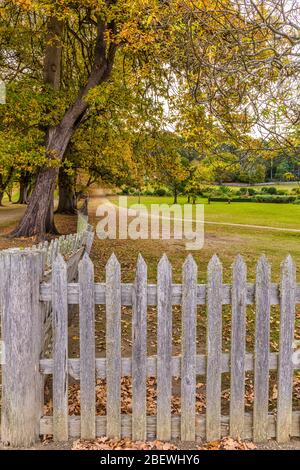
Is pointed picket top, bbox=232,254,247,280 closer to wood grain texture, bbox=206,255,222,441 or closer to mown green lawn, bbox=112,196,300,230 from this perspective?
wood grain texture, bbox=206,255,222,441

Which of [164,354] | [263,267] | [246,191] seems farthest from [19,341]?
[246,191]

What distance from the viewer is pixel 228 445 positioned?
304cm

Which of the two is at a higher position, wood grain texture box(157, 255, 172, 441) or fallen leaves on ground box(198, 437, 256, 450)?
wood grain texture box(157, 255, 172, 441)

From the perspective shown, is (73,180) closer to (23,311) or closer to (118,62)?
(118,62)

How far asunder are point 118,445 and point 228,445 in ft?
2.98

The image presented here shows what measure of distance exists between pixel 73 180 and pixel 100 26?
14.9 metres

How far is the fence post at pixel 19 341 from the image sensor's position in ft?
9.56

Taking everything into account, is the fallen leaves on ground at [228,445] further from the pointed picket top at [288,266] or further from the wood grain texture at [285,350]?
the pointed picket top at [288,266]

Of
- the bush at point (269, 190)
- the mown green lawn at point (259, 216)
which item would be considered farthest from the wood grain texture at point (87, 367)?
the bush at point (269, 190)

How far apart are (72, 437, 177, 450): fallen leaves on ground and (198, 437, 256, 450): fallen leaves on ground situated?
29 centimetres

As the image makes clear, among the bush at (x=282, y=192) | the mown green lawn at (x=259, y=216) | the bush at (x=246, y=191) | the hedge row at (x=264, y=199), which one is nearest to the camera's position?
the mown green lawn at (x=259, y=216)

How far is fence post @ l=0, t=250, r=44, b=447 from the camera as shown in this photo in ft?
9.56

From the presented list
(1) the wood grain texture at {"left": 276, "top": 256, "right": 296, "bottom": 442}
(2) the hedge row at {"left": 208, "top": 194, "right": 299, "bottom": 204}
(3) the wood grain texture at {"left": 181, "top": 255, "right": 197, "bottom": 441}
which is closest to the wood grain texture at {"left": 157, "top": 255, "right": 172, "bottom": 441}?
(3) the wood grain texture at {"left": 181, "top": 255, "right": 197, "bottom": 441}

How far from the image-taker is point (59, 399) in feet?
9.93
